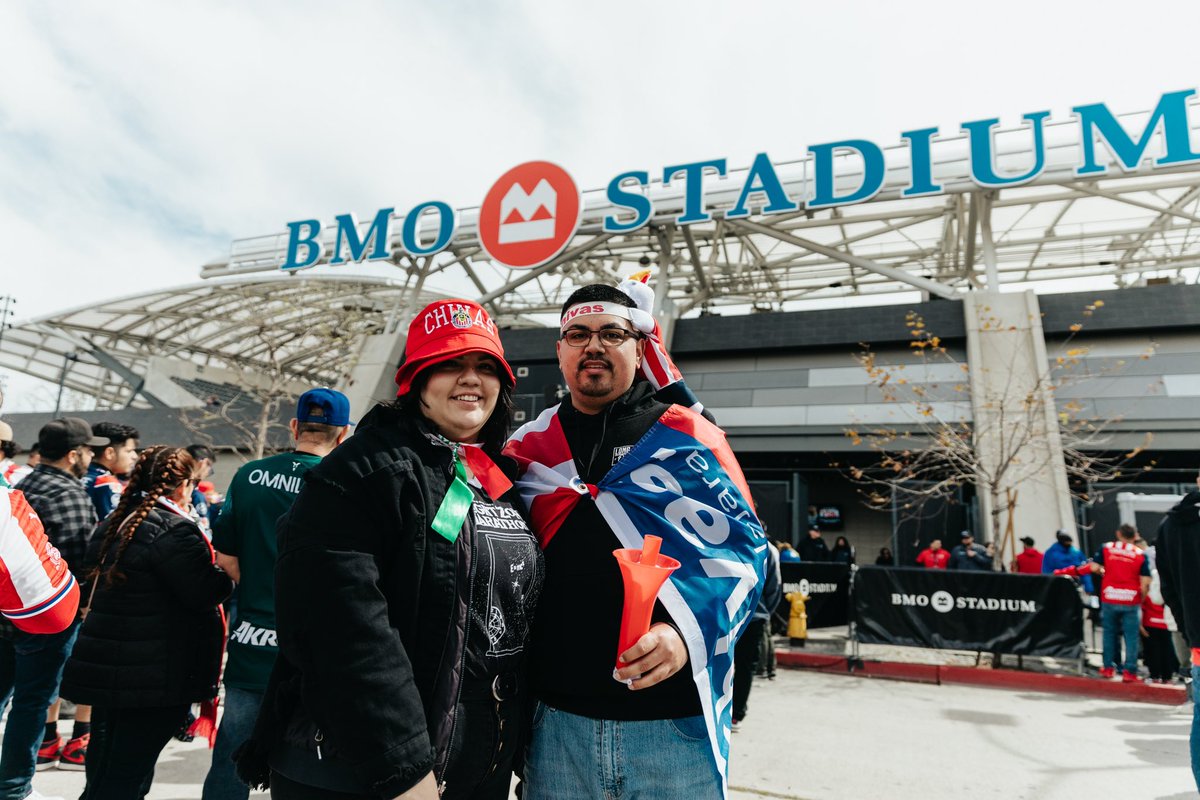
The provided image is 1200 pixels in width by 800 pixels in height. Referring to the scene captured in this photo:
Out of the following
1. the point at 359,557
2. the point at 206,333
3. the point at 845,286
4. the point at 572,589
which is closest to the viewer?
the point at 359,557

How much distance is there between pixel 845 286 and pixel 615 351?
25.1 m

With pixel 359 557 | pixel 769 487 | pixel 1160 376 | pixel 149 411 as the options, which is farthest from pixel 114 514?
pixel 149 411

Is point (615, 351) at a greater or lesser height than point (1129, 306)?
lesser

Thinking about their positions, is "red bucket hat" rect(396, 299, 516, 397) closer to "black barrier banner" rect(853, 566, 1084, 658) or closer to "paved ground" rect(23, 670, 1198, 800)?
"paved ground" rect(23, 670, 1198, 800)

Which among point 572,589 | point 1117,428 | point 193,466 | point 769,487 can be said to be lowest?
point 572,589

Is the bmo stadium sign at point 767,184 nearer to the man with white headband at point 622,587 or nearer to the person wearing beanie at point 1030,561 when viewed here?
the person wearing beanie at point 1030,561

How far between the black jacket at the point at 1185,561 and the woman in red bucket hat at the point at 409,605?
4407mm

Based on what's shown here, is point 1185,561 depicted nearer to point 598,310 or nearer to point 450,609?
point 598,310

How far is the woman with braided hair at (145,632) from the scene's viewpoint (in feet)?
9.16

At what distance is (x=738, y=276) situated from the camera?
23.8 metres

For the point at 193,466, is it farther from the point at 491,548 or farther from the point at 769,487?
the point at 769,487

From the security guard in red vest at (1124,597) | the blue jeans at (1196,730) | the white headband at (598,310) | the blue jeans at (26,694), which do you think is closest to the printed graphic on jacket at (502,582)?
the white headband at (598,310)

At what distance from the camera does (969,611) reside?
911 centimetres

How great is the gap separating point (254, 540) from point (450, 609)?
6.22 feet
